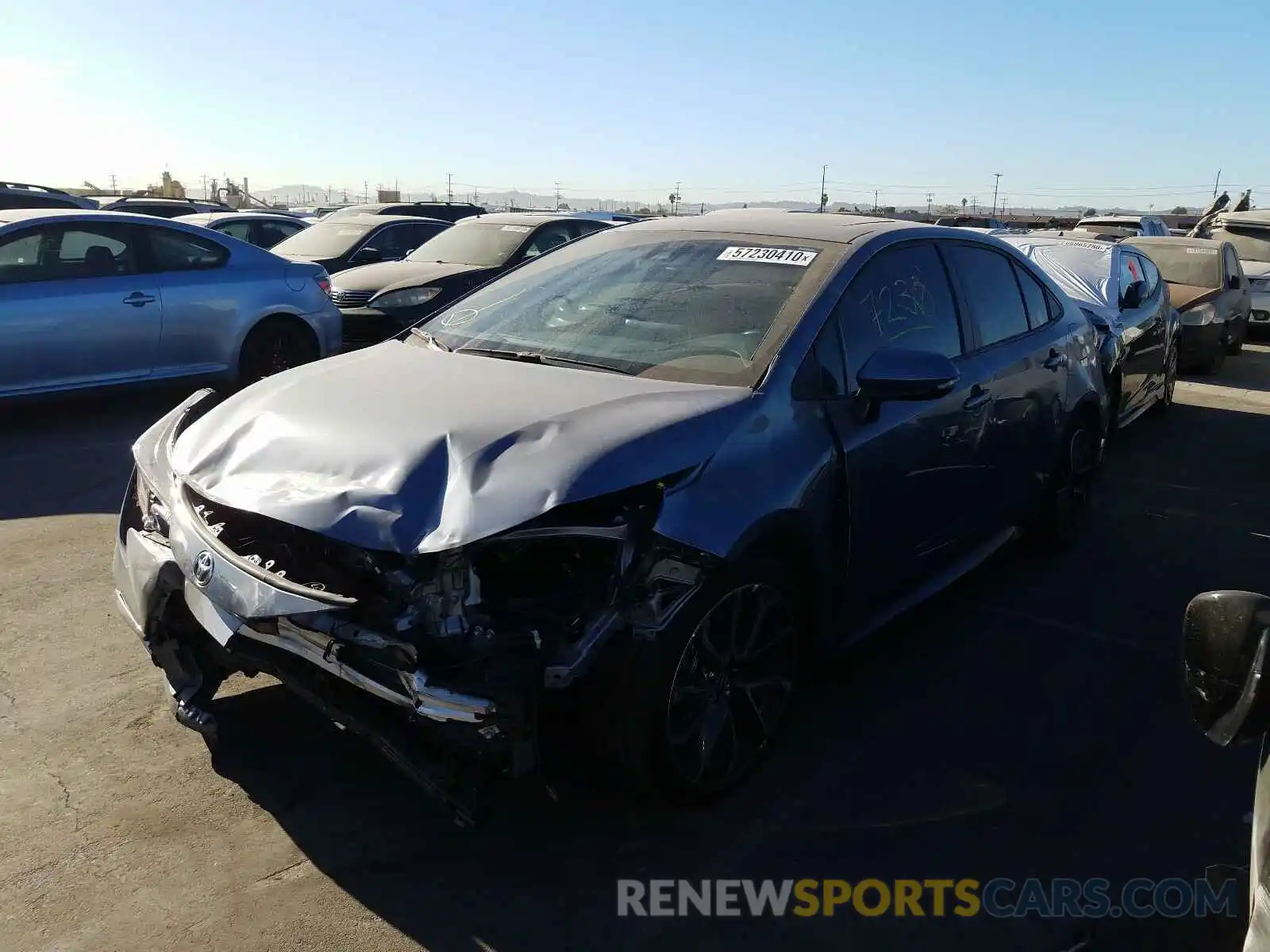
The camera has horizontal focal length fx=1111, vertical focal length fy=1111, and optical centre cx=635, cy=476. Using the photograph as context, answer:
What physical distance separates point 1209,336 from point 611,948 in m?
12.0

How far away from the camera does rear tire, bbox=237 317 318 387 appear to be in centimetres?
899

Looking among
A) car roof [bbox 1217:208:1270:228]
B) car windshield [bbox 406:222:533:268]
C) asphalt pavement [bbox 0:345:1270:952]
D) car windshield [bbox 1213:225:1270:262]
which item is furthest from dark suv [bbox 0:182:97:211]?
car roof [bbox 1217:208:1270:228]

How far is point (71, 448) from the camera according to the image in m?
7.52

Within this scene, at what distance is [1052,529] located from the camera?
226 inches

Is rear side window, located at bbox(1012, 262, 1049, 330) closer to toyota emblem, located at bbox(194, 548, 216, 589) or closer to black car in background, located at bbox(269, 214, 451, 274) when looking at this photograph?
toyota emblem, located at bbox(194, 548, 216, 589)

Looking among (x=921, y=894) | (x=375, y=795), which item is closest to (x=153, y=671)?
(x=375, y=795)

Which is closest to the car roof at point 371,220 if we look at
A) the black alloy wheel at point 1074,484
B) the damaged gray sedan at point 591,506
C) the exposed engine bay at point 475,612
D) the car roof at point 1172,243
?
the car roof at point 1172,243

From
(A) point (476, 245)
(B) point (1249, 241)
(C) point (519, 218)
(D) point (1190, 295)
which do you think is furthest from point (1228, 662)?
(B) point (1249, 241)

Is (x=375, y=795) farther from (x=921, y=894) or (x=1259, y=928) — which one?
(x=1259, y=928)

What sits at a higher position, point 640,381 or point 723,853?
point 640,381

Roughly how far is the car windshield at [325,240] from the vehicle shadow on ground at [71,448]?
372 cm

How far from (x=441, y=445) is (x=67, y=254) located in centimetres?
628

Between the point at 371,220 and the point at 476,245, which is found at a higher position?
the point at 371,220

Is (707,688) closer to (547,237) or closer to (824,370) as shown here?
(824,370)
